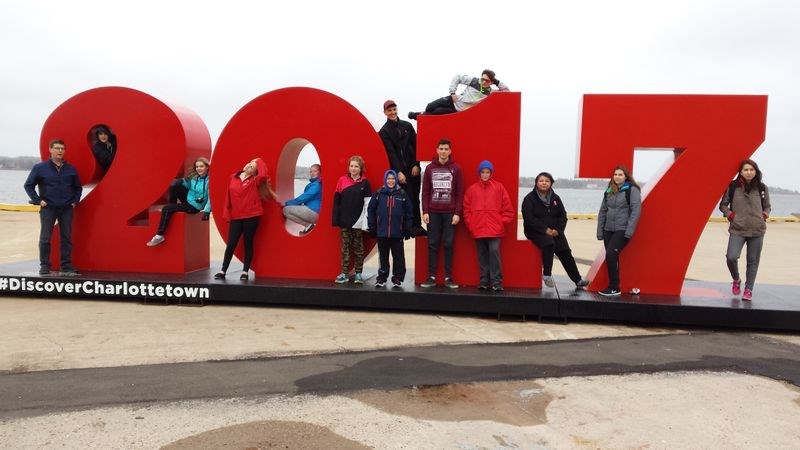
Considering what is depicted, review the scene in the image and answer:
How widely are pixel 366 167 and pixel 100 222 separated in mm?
3592

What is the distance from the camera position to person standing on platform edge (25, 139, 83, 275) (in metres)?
6.79

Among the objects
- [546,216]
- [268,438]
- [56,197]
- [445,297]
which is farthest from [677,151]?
[56,197]

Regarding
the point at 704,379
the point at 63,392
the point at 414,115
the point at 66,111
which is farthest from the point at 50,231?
the point at 704,379

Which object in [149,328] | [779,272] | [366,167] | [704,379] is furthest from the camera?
[779,272]

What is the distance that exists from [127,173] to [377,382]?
5.00m

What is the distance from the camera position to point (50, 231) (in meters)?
6.97

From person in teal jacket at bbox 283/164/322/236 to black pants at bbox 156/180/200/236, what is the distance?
1312 millimetres

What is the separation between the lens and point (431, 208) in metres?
6.46

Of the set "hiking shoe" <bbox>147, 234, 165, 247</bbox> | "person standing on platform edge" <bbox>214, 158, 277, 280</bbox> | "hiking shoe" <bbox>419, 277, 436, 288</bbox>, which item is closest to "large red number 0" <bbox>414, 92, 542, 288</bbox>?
"hiking shoe" <bbox>419, 277, 436, 288</bbox>

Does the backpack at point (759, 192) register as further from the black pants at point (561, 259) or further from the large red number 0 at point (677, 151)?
the black pants at point (561, 259)

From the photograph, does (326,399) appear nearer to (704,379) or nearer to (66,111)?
(704,379)

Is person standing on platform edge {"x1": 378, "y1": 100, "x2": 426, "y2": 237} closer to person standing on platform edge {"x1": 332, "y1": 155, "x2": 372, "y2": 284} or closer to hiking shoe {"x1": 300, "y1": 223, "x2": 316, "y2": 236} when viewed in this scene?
person standing on platform edge {"x1": 332, "y1": 155, "x2": 372, "y2": 284}

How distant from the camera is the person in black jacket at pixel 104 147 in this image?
7.32 meters

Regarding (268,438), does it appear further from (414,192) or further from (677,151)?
(677,151)
